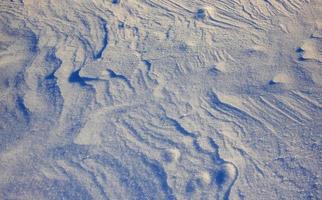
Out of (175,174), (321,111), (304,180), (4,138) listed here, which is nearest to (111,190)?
(175,174)

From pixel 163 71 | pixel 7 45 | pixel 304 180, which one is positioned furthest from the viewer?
pixel 7 45

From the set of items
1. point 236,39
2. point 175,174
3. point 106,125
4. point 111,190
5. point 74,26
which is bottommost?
point 111,190

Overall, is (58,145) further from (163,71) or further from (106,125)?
(163,71)

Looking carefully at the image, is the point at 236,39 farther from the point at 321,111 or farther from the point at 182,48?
the point at 321,111

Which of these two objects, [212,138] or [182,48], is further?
[182,48]

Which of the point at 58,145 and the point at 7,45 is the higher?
the point at 7,45

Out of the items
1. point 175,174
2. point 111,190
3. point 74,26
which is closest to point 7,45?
point 74,26

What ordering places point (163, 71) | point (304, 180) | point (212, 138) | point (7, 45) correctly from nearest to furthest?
point (304, 180)
point (212, 138)
point (163, 71)
point (7, 45)
